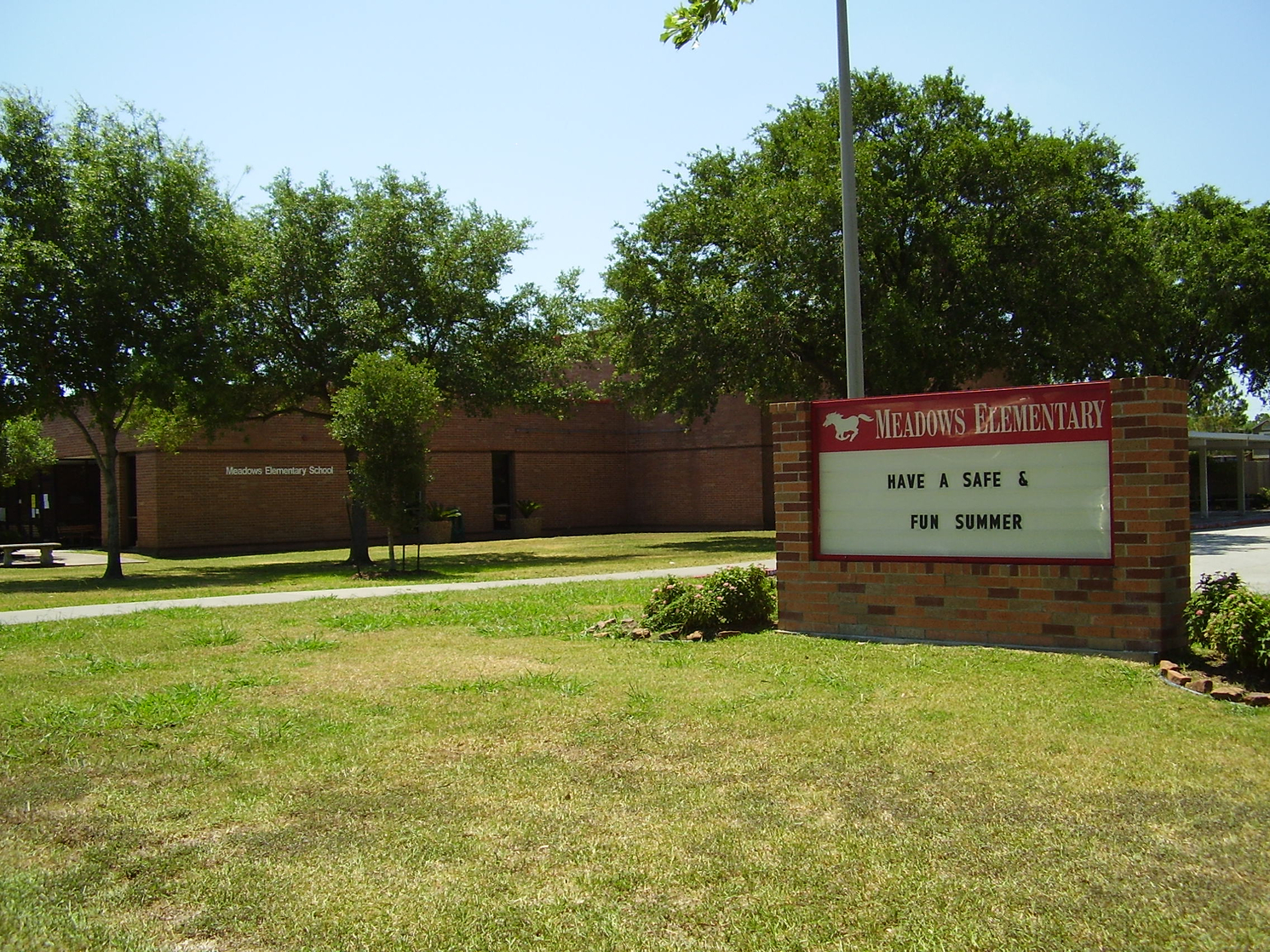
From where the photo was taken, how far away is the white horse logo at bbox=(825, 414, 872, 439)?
940cm

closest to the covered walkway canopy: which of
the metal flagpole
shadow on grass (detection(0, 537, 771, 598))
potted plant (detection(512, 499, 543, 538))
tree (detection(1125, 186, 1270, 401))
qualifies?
tree (detection(1125, 186, 1270, 401))

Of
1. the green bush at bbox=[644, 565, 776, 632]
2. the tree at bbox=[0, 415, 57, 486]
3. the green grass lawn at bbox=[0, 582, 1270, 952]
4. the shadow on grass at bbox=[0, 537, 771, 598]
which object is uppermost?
the tree at bbox=[0, 415, 57, 486]

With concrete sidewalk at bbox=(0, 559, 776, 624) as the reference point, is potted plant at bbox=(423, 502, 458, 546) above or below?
above

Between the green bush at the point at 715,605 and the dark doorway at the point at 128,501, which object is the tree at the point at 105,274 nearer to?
the dark doorway at the point at 128,501

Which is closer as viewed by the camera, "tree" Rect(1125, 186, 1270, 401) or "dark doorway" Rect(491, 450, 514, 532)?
"tree" Rect(1125, 186, 1270, 401)

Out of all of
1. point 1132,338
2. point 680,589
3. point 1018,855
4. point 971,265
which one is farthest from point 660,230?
point 1018,855

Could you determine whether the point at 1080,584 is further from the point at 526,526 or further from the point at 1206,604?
the point at 526,526

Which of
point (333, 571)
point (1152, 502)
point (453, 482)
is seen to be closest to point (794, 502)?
point (1152, 502)

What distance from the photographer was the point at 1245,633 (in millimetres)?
6809

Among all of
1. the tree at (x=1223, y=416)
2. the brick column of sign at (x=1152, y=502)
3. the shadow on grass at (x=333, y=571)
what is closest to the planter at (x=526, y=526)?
the shadow on grass at (x=333, y=571)

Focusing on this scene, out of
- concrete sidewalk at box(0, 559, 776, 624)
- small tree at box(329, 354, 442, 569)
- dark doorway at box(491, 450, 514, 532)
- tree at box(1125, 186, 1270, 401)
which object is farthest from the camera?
dark doorway at box(491, 450, 514, 532)

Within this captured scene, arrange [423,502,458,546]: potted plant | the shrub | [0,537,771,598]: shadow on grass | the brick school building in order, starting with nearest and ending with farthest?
the shrub
[0,537,771,598]: shadow on grass
the brick school building
[423,502,458,546]: potted plant

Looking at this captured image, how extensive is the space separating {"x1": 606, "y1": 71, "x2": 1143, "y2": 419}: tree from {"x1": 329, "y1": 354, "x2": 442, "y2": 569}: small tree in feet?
24.5

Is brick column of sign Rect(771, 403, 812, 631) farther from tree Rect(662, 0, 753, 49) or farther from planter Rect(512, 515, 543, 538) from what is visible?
planter Rect(512, 515, 543, 538)
